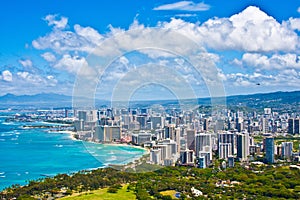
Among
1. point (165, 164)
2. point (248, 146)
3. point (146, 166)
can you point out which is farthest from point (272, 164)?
point (146, 166)

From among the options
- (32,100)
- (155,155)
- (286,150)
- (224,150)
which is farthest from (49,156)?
(32,100)

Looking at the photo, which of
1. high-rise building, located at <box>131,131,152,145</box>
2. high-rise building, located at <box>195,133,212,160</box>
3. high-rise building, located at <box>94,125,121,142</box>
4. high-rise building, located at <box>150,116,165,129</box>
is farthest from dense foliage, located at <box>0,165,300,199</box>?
high-rise building, located at <box>195,133,212,160</box>

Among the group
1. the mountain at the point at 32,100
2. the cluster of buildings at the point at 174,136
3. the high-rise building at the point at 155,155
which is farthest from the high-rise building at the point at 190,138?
the mountain at the point at 32,100

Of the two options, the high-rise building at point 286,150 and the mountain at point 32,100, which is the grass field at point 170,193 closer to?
the high-rise building at point 286,150

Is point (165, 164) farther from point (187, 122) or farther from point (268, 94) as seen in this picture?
point (268, 94)

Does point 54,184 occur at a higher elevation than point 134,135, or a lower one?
lower

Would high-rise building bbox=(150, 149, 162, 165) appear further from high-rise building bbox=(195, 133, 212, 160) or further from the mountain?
the mountain
